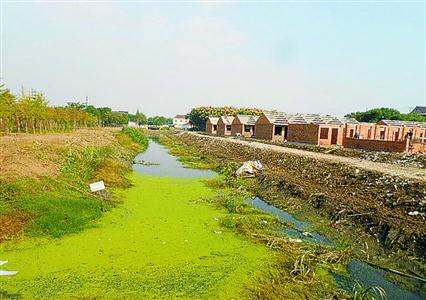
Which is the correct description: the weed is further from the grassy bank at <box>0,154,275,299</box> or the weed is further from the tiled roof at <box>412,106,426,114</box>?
the tiled roof at <box>412,106,426,114</box>

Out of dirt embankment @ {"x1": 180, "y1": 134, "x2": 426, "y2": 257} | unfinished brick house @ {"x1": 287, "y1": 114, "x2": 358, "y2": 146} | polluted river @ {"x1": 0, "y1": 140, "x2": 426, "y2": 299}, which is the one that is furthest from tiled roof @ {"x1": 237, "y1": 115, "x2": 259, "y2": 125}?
polluted river @ {"x1": 0, "y1": 140, "x2": 426, "y2": 299}

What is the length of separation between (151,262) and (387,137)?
98.5 ft

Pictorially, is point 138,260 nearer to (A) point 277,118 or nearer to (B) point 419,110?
(A) point 277,118

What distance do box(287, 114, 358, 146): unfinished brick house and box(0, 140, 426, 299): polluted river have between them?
62.4 feet

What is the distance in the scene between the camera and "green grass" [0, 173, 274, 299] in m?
5.41

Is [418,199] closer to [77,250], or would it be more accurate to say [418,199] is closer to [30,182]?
[77,250]

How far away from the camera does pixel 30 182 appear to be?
31.4 ft

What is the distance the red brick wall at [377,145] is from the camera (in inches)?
793

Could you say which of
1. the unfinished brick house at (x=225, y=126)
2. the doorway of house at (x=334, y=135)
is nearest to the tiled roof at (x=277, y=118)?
the doorway of house at (x=334, y=135)

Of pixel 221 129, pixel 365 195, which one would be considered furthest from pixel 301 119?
pixel 365 195

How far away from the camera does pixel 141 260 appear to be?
21.4 feet

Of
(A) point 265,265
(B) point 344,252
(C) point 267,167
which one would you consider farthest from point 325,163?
(A) point 265,265

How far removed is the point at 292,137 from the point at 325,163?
53.1 feet

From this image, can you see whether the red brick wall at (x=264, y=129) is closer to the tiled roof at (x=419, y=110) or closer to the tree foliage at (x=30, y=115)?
the tree foliage at (x=30, y=115)
